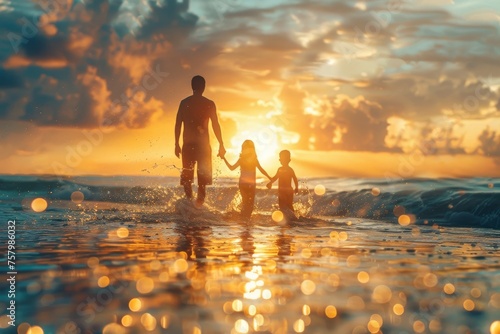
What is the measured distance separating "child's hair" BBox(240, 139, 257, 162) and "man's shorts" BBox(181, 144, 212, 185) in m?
1.28

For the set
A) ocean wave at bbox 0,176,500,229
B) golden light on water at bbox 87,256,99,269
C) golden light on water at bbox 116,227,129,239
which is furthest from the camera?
ocean wave at bbox 0,176,500,229

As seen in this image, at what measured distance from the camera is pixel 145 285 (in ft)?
13.4

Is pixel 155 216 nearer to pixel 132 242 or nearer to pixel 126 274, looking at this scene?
pixel 132 242

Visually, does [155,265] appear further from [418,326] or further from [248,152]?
[248,152]

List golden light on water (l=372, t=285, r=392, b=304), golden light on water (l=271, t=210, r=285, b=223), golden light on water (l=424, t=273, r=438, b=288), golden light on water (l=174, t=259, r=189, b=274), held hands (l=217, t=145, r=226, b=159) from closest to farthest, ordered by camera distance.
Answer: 1. golden light on water (l=372, t=285, r=392, b=304)
2. golden light on water (l=424, t=273, r=438, b=288)
3. golden light on water (l=174, t=259, r=189, b=274)
4. held hands (l=217, t=145, r=226, b=159)
5. golden light on water (l=271, t=210, r=285, b=223)

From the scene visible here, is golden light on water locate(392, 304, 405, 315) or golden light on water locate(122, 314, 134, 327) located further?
golden light on water locate(392, 304, 405, 315)

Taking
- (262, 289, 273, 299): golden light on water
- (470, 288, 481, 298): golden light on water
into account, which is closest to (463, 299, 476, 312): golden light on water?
(470, 288, 481, 298): golden light on water

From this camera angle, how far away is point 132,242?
7.08 m

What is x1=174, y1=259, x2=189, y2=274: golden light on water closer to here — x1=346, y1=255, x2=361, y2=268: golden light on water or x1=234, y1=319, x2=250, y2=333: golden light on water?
x1=346, y1=255, x2=361, y2=268: golden light on water

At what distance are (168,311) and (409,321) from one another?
141cm

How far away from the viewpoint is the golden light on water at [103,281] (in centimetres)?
407

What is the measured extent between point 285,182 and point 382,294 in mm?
9461

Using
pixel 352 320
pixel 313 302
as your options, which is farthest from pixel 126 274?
pixel 352 320

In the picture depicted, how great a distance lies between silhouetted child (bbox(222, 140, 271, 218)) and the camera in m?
12.5
